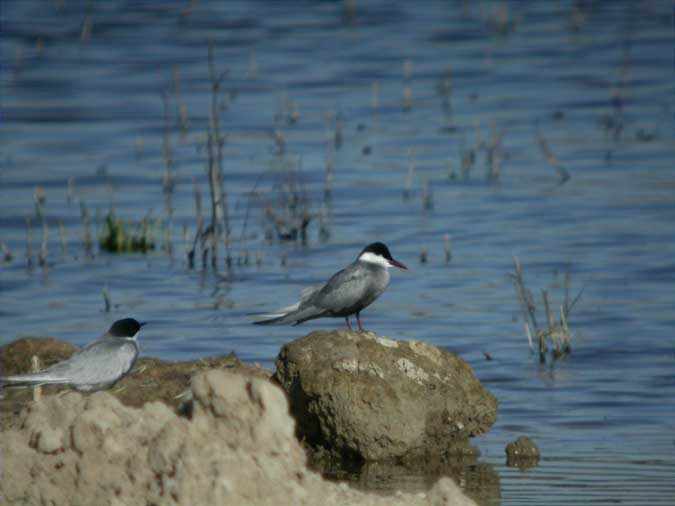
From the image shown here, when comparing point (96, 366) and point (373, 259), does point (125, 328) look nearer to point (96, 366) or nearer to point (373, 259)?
point (96, 366)

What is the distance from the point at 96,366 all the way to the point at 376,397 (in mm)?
1674

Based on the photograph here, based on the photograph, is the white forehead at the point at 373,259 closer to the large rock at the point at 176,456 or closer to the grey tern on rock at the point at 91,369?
the grey tern on rock at the point at 91,369

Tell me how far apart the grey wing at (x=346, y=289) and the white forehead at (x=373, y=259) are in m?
0.22

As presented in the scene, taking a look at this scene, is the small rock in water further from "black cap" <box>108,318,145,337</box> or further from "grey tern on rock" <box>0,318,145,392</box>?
"black cap" <box>108,318,145,337</box>

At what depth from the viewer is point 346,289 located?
11148 mm

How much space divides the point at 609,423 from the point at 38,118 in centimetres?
1410

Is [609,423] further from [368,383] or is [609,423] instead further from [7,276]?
[7,276]

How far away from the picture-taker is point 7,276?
15617 mm

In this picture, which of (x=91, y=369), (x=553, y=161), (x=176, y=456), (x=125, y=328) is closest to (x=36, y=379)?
(x=91, y=369)

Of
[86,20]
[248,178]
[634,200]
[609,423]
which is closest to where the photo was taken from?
[609,423]

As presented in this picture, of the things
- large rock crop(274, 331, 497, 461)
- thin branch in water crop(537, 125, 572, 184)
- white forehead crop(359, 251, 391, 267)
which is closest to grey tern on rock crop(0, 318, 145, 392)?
large rock crop(274, 331, 497, 461)

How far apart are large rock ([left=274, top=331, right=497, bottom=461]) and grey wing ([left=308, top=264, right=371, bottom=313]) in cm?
189

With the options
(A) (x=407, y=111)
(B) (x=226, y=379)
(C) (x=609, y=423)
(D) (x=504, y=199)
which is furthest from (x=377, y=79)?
(B) (x=226, y=379)

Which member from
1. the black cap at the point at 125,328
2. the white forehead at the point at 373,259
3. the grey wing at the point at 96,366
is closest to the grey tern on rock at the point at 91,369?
the grey wing at the point at 96,366
